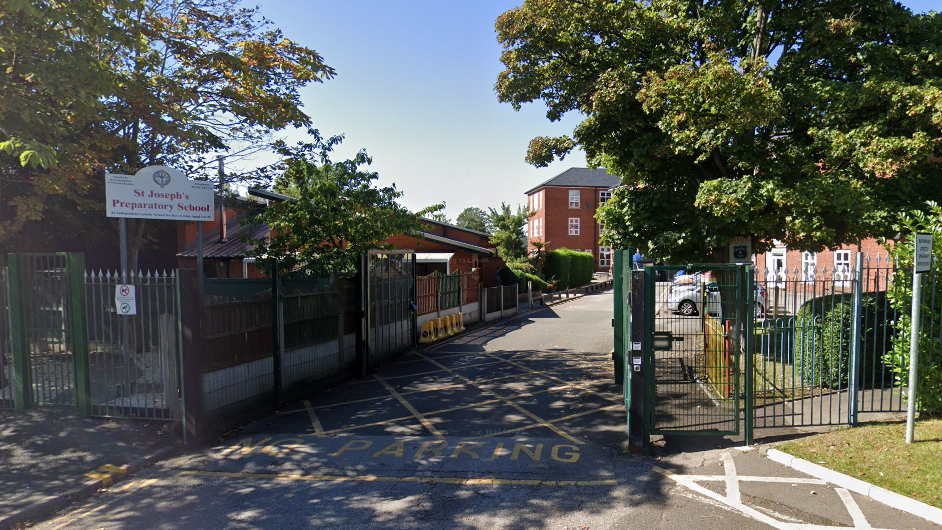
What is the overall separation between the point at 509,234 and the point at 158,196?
97.9 ft

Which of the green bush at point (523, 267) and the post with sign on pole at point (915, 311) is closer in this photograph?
the post with sign on pole at point (915, 311)

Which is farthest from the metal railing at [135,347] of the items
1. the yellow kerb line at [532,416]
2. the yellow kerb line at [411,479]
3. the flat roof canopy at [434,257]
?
the flat roof canopy at [434,257]

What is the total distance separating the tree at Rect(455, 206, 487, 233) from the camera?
308 feet

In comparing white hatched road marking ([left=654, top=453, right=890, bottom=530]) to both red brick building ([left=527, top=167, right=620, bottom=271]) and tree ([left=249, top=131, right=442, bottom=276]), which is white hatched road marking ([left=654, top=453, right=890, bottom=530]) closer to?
tree ([left=249, top=131, right=442, bottom=276])

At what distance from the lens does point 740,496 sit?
520 cm

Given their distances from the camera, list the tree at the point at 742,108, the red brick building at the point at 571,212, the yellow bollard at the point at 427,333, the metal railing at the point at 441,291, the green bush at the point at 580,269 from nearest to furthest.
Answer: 1. the tree at the point at 742,108
2. the yellow bollard at the point at 427,333
3. the metal railing at the point at 441,291
4. the green bush at the point at 580,269
5. the red brick building at the point at 571,212

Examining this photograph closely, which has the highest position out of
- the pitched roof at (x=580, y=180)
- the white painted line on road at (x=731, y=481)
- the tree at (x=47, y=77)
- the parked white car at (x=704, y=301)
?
the pitched roof at (x=580, y=180)

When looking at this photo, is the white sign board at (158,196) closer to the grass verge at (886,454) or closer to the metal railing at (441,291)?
the metal railing at (441,291)

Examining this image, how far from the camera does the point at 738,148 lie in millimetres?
10477

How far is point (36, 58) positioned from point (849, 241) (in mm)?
13911

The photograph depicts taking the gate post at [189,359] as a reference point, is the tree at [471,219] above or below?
above

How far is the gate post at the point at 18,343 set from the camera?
25.7 ft

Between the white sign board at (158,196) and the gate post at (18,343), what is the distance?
1.64 m

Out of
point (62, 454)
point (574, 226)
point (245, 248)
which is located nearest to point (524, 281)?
point (245, 248)
